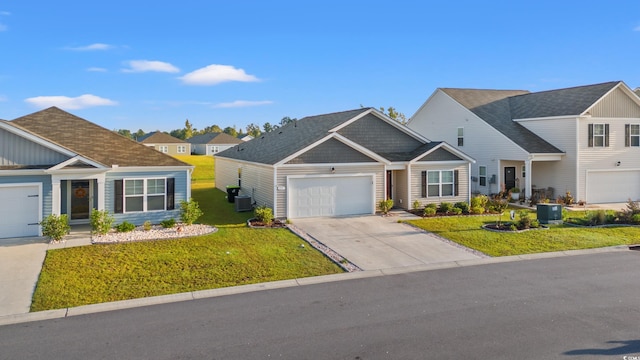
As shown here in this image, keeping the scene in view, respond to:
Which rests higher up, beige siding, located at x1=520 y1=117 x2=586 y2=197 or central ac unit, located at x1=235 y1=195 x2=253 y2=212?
beige siding, located at x1=520 y1=117 x2=586 y2=197

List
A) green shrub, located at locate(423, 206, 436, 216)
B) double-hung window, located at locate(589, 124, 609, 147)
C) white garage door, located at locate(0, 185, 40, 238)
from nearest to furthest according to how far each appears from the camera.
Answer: white garage door, located at locate(0, 185, 40, 238) < green shrub, located at locate(423, 206, 436, 216) < double-hung window, located at locate(589, 124, 609, 147)

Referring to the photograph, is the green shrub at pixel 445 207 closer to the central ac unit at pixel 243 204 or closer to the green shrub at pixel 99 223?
the central ac unit at pixel 243 204

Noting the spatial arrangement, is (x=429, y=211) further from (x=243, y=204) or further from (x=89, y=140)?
(x=89, y=140)

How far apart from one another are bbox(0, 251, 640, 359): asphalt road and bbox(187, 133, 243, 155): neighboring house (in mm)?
78438

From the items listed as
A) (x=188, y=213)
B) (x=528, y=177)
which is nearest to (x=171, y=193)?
(x=188, y=213)

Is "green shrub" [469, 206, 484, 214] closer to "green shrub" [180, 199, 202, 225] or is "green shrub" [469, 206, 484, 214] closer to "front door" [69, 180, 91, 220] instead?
"green shrub" [180, 199, 202, 225]

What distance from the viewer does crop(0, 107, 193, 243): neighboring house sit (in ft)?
54.6

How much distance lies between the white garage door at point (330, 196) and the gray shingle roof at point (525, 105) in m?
11.6

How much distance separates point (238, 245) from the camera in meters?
15.8

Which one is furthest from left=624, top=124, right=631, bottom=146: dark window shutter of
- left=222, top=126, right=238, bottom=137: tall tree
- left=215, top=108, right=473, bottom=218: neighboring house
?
left=222, top=126, right=238, bottom=137: tall tree

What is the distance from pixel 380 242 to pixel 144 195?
32.5 feet

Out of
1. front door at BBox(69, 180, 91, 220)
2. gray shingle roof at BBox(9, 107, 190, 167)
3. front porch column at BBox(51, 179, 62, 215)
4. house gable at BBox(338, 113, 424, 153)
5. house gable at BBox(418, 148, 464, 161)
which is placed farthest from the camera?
house gable at BBox(338, 113, 424, 153)

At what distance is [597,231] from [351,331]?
15.2m

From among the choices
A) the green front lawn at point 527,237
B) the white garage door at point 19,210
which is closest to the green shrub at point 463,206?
the green front lawn at point 527,237
